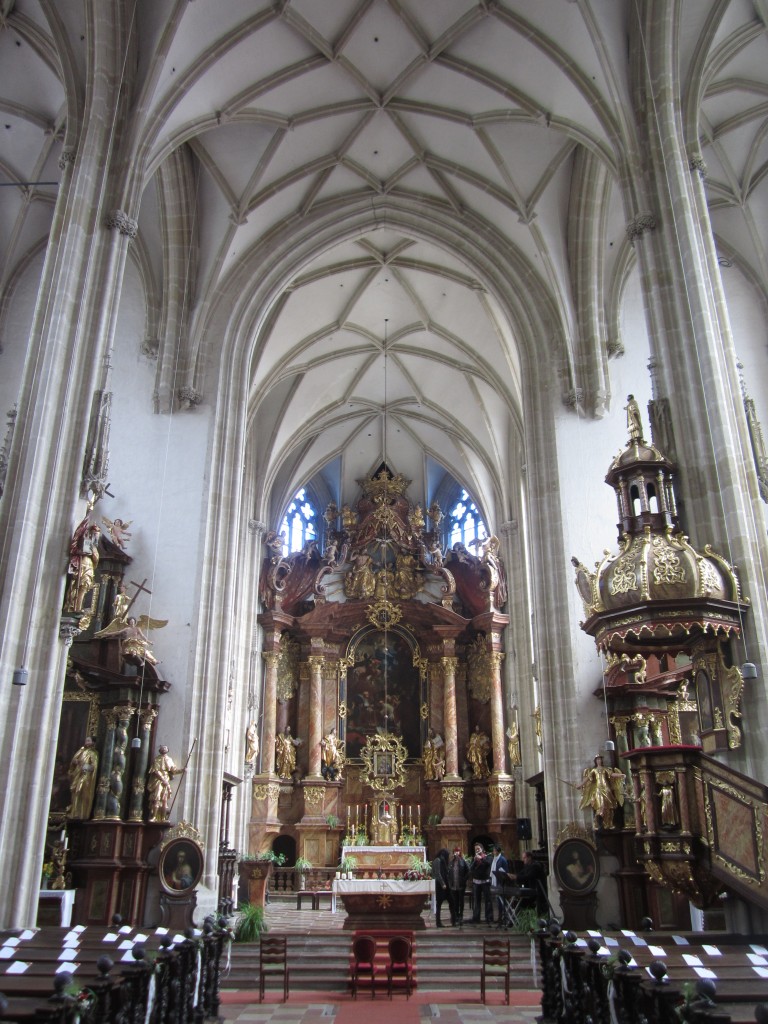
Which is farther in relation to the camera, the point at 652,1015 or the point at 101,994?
the point at 101,994

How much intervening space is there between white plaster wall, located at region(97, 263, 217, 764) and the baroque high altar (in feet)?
29.8

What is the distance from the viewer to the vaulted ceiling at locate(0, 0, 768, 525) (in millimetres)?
14305

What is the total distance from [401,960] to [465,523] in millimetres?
20363

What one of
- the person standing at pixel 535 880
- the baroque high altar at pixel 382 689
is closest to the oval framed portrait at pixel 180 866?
the person standing at pixel 535 880

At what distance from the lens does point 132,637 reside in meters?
15.7

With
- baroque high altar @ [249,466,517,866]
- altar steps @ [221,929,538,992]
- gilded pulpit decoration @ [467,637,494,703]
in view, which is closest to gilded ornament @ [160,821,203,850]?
altar steps @ [221,929,538,992]

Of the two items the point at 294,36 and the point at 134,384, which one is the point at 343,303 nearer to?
the point at 134,384

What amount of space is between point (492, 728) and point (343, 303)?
40.0ft

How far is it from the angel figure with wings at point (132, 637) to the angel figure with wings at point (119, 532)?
159 centimetres

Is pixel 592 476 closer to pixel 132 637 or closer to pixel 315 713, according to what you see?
pixel 132 637

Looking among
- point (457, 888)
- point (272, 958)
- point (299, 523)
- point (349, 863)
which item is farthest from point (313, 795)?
point (272, 958)

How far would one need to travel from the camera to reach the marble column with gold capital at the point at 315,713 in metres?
26.0

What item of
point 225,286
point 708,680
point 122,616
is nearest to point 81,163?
point 225,286

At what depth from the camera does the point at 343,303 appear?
2389cm
